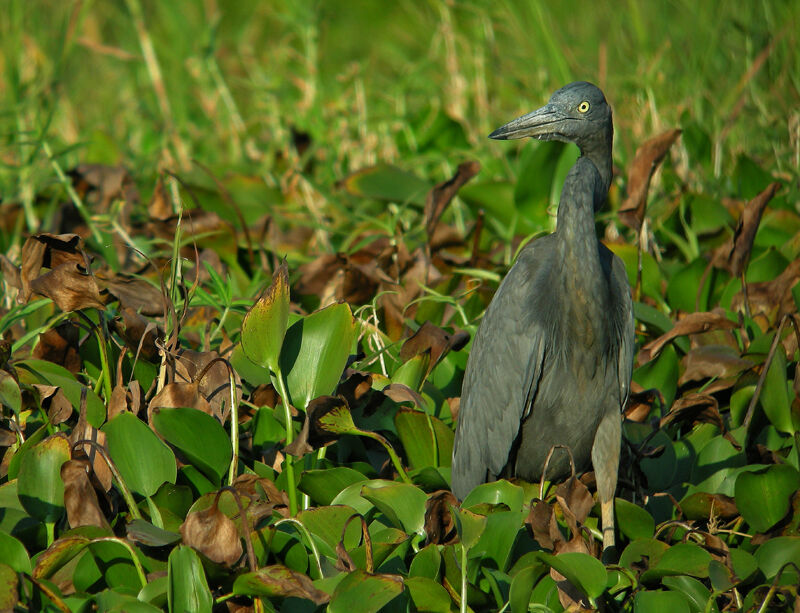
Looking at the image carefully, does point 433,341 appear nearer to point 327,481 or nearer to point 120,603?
point 327,481

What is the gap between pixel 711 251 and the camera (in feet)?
12.8

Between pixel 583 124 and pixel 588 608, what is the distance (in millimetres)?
1350

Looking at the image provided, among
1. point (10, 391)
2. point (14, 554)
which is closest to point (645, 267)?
point (10, 391)

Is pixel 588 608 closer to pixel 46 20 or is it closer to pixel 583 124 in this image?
pixel 583 124

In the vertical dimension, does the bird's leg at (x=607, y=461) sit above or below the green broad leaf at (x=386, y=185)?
below

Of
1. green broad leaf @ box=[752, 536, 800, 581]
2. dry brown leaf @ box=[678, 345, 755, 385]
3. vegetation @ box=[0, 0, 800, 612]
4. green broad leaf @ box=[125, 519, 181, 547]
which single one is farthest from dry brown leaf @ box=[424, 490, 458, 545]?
dry brown leaf @ box=[678, 345, 755, 385]

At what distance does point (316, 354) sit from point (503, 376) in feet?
1.85

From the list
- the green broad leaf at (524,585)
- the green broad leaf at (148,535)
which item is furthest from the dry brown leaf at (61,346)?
the green broad leaf at (524,585)

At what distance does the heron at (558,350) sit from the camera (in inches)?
98.3

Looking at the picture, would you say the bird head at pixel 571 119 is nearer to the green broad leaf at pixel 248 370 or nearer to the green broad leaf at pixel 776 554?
the green broad leaf at pixel 248 370

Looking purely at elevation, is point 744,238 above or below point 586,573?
above

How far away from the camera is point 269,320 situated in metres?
2.25

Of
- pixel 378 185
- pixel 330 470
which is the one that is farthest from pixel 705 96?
pixel 330 470

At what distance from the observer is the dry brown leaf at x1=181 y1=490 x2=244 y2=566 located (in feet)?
6.48
